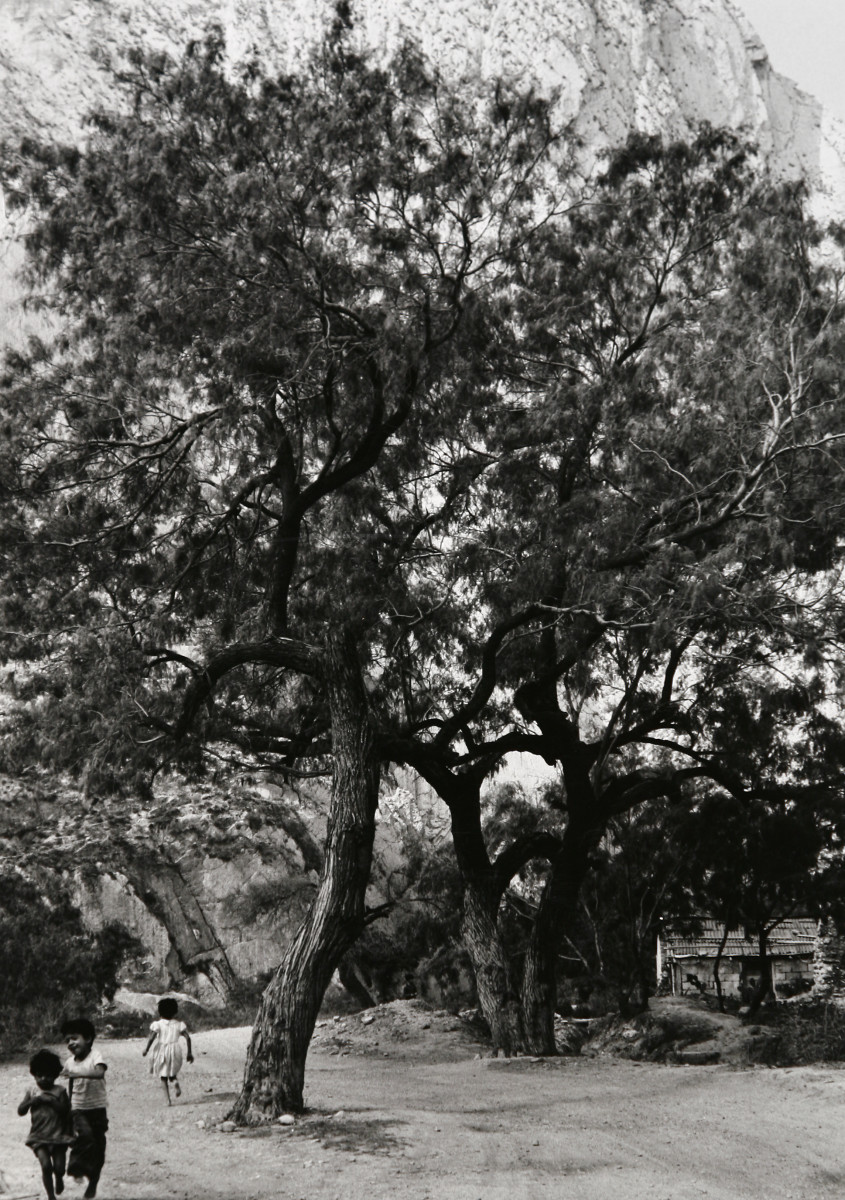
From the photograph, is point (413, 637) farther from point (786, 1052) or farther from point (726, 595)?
point (786, 1052)

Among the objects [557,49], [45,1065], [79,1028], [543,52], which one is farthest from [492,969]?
[557,49]

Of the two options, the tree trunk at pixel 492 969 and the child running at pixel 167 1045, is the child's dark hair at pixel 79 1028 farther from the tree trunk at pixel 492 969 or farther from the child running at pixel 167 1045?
the tree trunk at pixel 492 969

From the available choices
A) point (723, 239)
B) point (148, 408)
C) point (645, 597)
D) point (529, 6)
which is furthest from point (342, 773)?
point (529, 6)

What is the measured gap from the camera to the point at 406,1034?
17.0 metres

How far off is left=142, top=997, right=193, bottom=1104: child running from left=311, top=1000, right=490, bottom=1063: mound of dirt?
4.54m

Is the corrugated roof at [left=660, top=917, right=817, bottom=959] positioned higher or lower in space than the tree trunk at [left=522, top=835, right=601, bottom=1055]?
higher

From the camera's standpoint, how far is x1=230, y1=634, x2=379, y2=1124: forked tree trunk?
32.8ft

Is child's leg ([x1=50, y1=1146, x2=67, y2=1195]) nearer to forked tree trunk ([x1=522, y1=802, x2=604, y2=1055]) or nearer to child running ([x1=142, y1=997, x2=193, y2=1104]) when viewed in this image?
child running ([x1=142, y1=997, x2=193, y2=1104])

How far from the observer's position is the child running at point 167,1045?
37.3 feet

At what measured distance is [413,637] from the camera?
50.6 feet

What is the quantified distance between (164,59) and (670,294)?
6.38m

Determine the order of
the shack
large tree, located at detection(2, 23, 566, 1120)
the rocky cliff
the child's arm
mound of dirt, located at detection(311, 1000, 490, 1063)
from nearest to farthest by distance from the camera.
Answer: the child's arm, large tree, located at detection(2, 23, 566, 1120), mound of dirt, located at detection(311, 1000, 490, 1063), the shack, the rocky cliff

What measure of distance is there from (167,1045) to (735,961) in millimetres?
18995

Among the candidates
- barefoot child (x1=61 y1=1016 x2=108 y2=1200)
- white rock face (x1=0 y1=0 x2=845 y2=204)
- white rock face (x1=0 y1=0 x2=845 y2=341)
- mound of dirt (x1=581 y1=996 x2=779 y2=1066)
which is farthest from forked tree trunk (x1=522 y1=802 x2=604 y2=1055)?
white rock face (x1=0 y1=0 x2=845 y2=204)
